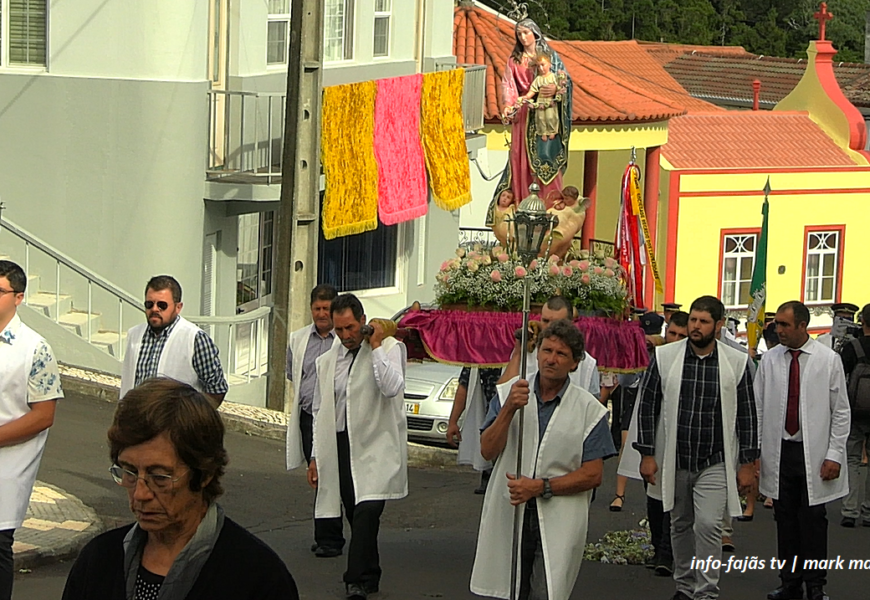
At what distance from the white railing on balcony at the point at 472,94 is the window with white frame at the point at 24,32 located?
7.51m

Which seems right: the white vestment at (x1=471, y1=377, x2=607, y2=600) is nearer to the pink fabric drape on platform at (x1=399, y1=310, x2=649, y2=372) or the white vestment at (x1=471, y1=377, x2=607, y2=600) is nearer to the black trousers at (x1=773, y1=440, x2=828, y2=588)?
the black trousers at (x1=773, y1=440, x2=828, y2=588)

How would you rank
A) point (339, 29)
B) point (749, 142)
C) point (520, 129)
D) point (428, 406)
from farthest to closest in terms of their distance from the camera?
point (749, 142)
point (339, 29)
point (428, 406)
point (520, 129)

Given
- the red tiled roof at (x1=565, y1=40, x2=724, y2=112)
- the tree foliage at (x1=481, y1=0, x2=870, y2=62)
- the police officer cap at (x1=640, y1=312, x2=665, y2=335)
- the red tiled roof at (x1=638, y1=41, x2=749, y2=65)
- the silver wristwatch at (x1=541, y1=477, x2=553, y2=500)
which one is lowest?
the silver wristwatch at (x1=541, y1=477, x2=553, y2=500)

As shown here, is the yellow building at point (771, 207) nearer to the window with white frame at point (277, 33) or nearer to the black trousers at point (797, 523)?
the window with white frame at point (277, 33)

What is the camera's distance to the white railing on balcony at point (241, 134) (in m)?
17.7

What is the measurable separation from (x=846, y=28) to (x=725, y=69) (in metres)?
18.9

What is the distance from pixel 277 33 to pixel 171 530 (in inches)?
631

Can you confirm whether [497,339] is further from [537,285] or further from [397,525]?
[397,525]

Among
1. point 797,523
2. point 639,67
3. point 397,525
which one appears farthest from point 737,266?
point 797,523

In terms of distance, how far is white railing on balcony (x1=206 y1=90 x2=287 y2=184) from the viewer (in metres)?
17.7

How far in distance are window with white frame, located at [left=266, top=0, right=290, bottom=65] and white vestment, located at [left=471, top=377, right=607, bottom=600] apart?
12389 millimetres

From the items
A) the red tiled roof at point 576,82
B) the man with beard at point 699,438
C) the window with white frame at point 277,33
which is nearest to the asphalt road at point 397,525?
the man with beard at point 699,438

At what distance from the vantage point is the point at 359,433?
895 cm

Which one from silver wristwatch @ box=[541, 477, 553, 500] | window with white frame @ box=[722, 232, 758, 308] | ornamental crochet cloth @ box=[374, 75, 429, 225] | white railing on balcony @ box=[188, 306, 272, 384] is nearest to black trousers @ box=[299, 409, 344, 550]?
silver wristwatch @ box=[541, 477, 553, 500]
